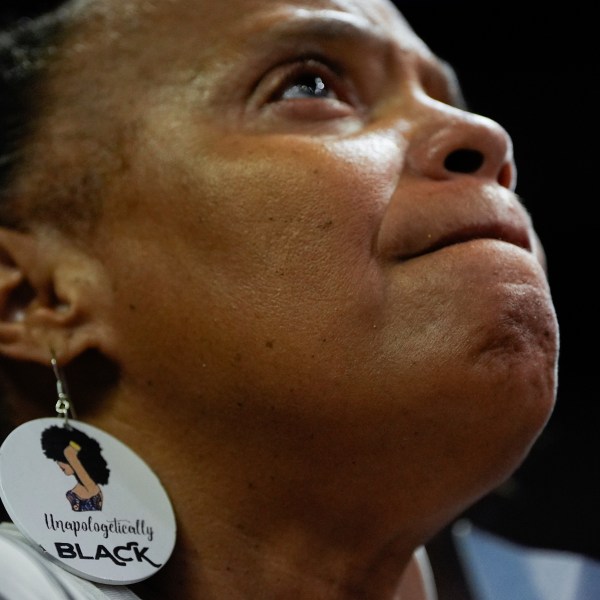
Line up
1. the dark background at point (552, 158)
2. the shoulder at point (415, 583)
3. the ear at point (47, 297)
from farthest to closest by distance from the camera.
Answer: the dark background at point (552, 158), the shoulder at point (415, 583), the ear at point (47, 297)

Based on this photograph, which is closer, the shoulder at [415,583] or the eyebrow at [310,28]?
the eyebrow at [310,28]

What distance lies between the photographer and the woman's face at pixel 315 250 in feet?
2.47

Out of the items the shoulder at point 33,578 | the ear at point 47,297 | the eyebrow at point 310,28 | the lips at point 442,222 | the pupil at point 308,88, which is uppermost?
the eyebrow at point 310,28

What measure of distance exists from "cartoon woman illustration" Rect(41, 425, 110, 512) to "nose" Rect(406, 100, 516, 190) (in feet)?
1.45

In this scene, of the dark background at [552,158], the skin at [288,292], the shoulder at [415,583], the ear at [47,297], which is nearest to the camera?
the skin at [288,292]

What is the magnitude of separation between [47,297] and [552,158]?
1.17 m

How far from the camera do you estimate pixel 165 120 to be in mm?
871

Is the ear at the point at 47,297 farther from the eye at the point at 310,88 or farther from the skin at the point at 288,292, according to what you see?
the eye at the point at 310,88

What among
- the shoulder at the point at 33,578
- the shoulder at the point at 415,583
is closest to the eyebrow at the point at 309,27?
the shoulder at the point at 33,578

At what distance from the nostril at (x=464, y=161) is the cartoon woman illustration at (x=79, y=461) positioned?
473 mm

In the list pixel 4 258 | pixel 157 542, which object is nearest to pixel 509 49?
pixel 4 258

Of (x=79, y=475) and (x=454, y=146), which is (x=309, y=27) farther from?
(x=79, y=475)

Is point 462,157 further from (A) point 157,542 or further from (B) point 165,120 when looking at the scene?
(A) point 157,542

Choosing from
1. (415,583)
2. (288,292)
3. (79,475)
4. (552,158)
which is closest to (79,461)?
(79,475)
